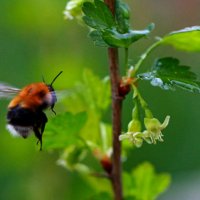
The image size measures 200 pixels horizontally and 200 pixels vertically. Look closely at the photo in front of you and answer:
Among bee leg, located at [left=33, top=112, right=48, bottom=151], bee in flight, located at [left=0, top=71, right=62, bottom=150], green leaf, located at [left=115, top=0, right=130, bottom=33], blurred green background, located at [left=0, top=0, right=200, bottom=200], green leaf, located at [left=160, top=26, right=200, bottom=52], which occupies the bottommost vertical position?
blurred green background, located at [left=0, top=0, right=200, bottom=200]

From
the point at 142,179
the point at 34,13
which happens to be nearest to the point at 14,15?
the point at 34,13

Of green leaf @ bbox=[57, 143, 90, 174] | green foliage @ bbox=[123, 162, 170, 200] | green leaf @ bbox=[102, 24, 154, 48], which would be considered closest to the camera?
green leaf @ bbox=[102, 24, 154, 48]

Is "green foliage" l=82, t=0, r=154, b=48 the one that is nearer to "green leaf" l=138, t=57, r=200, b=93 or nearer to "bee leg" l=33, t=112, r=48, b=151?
"green leaf" l=138, t=57, r=200, b=93

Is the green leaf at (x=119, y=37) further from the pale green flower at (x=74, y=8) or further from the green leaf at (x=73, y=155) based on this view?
the green leaf at (x=73, y=155)

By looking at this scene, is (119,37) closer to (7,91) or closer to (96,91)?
A: (7,91)

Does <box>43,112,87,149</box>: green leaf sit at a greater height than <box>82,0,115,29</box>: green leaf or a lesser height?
lesser

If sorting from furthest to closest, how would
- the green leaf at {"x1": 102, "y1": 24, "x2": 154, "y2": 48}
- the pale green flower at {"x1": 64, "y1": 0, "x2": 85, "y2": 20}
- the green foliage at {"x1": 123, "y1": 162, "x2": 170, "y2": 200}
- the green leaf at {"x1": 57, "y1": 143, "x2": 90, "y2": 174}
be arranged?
the green foliage at {"x1": 123, "y1": 162, "x2": 170, "y2": 200} < the green leaf at {"x1": 57, "y1": 143, "x2": 90, "y2": 174} < the pale green flower at {"x1": 64, "y1": 0, "x2": 85, "y2": 20} < the green leaf at {"x1": 102, "y1": 24, "x2": 154, "y2": 48}

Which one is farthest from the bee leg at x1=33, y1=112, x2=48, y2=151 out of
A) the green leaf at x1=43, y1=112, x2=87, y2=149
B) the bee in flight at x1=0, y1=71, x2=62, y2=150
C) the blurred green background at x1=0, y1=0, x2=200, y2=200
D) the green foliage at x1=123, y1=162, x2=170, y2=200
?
the blurred green background at x1=0, y1=0, x2=200, y2=200

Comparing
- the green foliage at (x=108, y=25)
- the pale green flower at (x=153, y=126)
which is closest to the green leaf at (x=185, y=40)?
the green foliage at (x=108, y=25)
